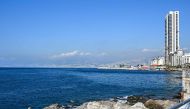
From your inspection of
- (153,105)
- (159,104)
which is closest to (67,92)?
(153,105)

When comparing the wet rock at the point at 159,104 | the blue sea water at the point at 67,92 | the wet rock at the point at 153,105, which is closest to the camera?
the wet rock at the point at 159,104

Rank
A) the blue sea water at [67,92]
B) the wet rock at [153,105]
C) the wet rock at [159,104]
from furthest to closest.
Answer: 1. the blue sea water at [67,92]
2. the wet rock at [153,105]
3. the wet rock at [159,104]

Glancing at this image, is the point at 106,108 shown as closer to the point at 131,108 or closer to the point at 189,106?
the point at 131,108

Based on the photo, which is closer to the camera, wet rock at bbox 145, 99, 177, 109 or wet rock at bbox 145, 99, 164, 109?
wet rock at bbox 145, 99, 177, 109

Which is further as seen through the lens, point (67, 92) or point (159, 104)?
point (67, 92)

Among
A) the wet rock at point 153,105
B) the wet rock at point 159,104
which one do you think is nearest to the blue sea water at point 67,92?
the wet rock at point 153,105

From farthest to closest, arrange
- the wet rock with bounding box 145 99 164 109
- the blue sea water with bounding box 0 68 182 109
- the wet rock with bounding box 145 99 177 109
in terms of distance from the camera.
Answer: the blue sea water with bounding box 0 68 182 109
the wet rock with bounding box 145 99 164 109
the wet rock with bounding box 145 99 177 109

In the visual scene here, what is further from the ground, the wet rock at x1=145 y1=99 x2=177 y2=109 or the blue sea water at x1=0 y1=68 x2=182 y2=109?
the wet rock at x1=145 y1=99 x2=177 y2=109

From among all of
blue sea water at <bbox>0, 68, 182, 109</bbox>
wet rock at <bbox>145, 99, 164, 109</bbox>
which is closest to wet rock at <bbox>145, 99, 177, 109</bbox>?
wet rock at <bbox>145, 99, 164, 109</bbox>

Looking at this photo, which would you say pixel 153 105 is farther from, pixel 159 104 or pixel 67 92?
pixel 67 92

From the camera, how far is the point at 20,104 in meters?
51.3

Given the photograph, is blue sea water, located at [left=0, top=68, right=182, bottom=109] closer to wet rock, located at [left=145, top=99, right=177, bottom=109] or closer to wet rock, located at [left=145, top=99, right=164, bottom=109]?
wet rock, located at [left=145, top=99, right=164, bottom=109]

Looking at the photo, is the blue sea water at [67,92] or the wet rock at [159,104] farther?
the blue sea water at [67,92]

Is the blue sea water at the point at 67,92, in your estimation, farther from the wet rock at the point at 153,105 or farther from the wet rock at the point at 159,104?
the wet rock at the point at 159,104
